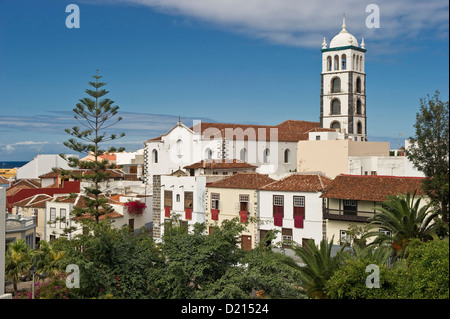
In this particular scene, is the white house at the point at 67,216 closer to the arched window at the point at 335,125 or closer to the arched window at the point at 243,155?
the arched window at the point at 243,155

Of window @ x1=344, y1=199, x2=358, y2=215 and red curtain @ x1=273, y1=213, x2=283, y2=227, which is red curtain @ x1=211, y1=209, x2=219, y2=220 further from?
window @ x1=344, y1=199, x2=358, y2=215

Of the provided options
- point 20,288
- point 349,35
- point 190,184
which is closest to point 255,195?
point 190,184

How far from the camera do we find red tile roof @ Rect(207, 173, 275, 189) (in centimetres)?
2811

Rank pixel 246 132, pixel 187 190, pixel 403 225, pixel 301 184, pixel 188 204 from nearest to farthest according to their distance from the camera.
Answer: pixel 403 225, pixel 301 184, pixel 188 204, pixel 187 190, pixel 246 132

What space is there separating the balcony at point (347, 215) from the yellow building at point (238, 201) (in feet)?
12.7

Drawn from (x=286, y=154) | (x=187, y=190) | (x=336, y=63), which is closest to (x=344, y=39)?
(x=336, y=63)

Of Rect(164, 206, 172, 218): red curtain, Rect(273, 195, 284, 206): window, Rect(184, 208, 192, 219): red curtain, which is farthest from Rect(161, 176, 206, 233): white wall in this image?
Rect(273, 195, 284, 206): window

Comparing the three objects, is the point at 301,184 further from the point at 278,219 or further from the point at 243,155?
the point at 243,155

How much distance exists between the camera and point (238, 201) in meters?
28.3

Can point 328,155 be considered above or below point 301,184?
above

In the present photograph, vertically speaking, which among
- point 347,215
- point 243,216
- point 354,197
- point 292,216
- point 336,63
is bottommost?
point 243,216

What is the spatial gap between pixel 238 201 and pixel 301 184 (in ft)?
12.1
